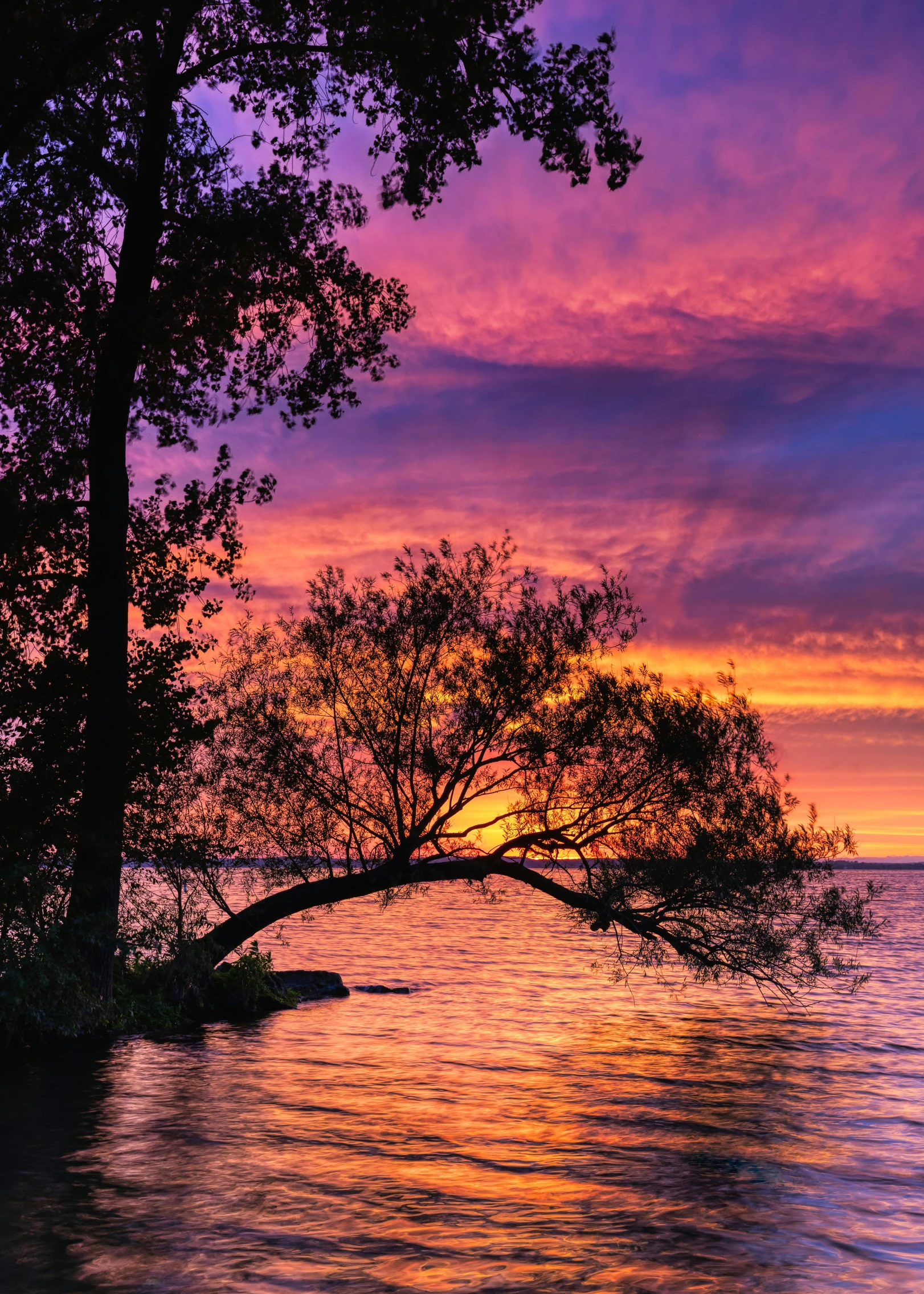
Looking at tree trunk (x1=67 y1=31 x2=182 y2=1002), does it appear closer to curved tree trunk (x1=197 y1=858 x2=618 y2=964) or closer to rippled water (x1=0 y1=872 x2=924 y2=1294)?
rippled water (x1=0 y1=872 x2=924 y2=1294)

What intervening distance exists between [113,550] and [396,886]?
10655mm

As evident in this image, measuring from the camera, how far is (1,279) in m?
21.9

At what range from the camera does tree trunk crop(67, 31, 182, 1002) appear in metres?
21.9

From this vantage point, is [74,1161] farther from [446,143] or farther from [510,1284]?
[446,143]

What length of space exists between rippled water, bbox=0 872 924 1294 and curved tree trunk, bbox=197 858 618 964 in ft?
11.0

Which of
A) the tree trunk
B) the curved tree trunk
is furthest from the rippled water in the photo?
the tree trunk

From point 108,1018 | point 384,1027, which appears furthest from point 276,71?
point 384,1027

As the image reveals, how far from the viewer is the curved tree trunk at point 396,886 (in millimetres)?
26406

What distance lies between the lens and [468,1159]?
58.0ft

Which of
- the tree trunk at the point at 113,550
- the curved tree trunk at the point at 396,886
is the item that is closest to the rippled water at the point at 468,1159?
the curved tree trunk at the point at 396,886

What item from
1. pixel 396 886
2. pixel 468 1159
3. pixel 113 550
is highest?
pixel 113 550

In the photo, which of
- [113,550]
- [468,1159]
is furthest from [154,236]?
[468,1159]

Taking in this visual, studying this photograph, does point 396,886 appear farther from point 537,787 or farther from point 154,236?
point 154,236

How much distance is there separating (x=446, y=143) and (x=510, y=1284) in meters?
18.6
